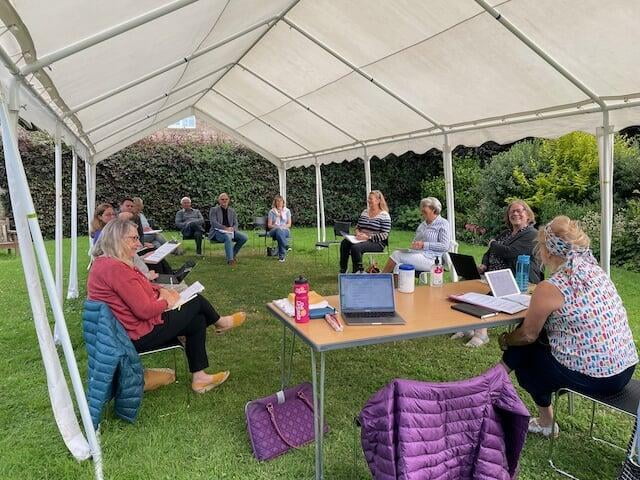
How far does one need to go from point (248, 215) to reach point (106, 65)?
32.9 feet

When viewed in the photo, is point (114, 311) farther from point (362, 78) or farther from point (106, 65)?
point (362, 78)

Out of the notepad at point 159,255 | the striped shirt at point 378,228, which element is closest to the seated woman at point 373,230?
the striped shirt at point 378,228

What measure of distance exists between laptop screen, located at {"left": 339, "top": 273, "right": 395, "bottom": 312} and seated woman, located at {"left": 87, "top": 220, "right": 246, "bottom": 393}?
107 centimetres

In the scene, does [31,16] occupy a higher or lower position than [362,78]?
lower

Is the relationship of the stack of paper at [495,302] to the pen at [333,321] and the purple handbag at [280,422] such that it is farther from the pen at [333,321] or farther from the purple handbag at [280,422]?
the purple handbag at [280,422]

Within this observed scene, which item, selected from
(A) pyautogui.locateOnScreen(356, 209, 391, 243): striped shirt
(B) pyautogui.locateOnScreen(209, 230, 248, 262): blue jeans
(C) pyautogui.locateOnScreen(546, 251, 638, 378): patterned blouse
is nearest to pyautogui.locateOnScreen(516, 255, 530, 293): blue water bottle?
(C) pyautogui.locateOnScreen(546, 251, 638, 378): patterned blouse

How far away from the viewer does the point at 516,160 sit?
31.3 ft

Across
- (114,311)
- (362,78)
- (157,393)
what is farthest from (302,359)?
(362,78)

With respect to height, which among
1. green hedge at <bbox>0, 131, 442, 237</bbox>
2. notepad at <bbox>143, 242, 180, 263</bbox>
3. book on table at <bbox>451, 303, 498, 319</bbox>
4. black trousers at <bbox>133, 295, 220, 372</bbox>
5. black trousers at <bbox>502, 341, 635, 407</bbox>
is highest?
green hedge at <bbox>0, 131, 442, 237</bbox>

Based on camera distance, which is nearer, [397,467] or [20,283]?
[397,467]

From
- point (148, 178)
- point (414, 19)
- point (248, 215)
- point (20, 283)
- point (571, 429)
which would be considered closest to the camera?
point (571, 429)

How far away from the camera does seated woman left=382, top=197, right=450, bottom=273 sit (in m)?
4.42

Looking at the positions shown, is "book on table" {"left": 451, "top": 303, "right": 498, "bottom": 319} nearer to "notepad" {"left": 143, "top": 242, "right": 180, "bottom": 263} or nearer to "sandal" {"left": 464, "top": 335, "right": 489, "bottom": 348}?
"sandal" {"left": 464, "top": 335, "right": 489, "bottom": 348}

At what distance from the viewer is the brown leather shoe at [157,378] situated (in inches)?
119
